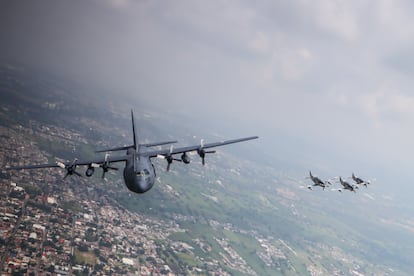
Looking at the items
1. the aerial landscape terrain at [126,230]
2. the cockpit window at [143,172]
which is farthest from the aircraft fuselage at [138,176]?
the aerial landscape terrain at [126,230]

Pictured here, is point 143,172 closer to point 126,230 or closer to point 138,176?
point 138,176

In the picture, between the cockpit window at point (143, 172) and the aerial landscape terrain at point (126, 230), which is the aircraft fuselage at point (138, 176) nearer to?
the cockpit window at point (143, 172)

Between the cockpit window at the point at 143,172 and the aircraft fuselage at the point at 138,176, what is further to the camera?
the cockpit window at the point at 143,172

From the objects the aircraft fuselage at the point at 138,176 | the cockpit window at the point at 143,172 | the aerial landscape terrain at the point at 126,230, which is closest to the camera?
the aircraft fuselage at the point at 138,176

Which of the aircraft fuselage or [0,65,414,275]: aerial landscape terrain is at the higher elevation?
the aircraft fuselage

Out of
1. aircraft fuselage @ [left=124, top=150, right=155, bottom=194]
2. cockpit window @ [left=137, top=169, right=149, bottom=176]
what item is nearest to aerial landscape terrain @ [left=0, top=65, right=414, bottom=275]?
aircraft fuselage @ [left=124, top=150, right=155, bottom=194]

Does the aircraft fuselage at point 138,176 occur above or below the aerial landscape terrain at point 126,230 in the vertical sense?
above

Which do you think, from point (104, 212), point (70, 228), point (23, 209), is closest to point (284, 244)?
point (104, 212)

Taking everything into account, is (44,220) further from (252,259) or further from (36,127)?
(36,127)

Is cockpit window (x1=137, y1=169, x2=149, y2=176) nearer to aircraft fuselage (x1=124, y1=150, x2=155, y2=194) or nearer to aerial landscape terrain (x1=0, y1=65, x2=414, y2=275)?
aircraft fuselage (x1=124, y1=150, x2=155, y2=194)

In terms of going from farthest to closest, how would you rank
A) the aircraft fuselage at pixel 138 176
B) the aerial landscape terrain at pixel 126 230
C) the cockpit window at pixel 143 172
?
1. the aerial landscape terrain at pixel 126 230
2. the cockpit window at pixel 143 172
3. the aircraft fuselage at pixel 138 176

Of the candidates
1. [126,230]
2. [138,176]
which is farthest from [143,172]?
[126,230]
